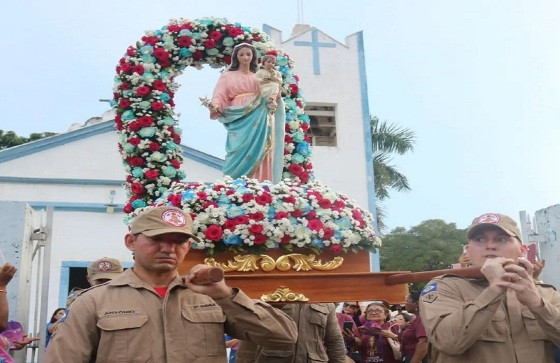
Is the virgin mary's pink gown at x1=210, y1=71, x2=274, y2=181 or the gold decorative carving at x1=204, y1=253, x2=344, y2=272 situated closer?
the gold decorative carving at x1=204, y1=253, x2=344, y2=272

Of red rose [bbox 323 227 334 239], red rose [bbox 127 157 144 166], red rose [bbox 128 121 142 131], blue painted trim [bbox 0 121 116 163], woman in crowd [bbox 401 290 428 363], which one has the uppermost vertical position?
blue painted trim [bbox 0 121 116 163]

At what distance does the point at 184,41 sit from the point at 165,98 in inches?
26.5

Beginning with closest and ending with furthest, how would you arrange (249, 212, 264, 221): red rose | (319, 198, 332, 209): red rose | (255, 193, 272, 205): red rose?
(249, 212, 264, 221): red rose < (255, 193, 272, 205): red rose < (319, 198, 332, 209): red rose

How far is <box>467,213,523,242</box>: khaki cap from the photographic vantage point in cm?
279

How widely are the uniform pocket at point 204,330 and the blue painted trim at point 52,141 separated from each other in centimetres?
1038

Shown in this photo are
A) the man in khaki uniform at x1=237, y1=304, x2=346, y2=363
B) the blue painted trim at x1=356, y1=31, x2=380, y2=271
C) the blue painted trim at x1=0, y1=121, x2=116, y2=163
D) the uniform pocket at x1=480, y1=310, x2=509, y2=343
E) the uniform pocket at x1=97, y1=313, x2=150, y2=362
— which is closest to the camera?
the uniform pocket at x1=97, y1=313, x2=150, y2=362

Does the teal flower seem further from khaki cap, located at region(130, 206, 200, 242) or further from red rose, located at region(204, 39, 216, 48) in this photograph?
khaki cap, located at region(130, 206, 200, 242)

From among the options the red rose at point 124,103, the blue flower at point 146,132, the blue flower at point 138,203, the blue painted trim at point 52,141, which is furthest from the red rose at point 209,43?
the blue painted trim at point 52,141

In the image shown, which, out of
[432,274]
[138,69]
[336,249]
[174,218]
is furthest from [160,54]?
[432,274]

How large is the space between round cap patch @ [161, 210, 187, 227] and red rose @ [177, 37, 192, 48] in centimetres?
359

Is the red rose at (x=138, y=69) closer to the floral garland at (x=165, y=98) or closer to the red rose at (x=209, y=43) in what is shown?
the floral garland at (x=165, y=98)

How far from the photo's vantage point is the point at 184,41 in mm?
5898

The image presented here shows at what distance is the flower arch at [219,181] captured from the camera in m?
3.98

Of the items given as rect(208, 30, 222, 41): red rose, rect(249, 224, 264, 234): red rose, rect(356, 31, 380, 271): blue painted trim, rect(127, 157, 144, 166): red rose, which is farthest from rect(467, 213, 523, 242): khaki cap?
rect(356, 31, 380, 271): blue painted trim
